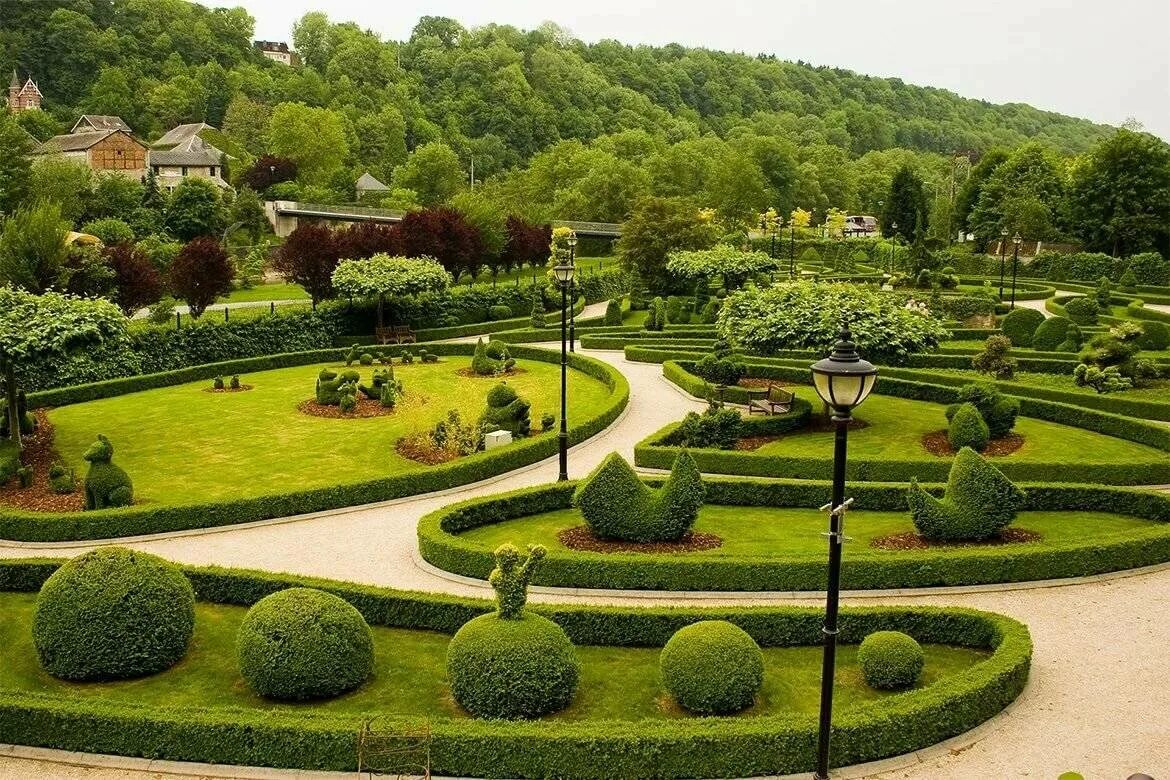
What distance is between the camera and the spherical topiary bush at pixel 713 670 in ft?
41.4

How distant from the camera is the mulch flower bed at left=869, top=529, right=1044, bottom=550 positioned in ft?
62.4

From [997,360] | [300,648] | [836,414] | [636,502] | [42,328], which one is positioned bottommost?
[300,648]

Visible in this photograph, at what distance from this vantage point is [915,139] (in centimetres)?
17750

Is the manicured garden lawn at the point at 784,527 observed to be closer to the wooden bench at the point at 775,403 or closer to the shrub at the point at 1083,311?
the wooden bench at the point at 775,403

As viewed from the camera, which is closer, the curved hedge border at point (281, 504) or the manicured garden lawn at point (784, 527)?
the manicured garden lawn at point (784, 527)

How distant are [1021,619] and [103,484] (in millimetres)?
18080

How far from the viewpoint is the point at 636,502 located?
62.6 feet

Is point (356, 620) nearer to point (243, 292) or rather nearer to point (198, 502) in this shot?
point (198, 502)

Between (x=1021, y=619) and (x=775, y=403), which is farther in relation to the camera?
(x=775, y=403)

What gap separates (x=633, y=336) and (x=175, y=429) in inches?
898

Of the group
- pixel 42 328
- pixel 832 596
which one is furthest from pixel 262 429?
pixel 832 596

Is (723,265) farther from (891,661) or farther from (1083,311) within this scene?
(891,661)

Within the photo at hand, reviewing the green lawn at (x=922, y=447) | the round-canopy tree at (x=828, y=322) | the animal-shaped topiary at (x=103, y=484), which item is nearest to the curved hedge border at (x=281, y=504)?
the animal-shaped topiary at (x=103, y=484)

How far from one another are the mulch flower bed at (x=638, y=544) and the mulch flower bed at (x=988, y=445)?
30.4ft
